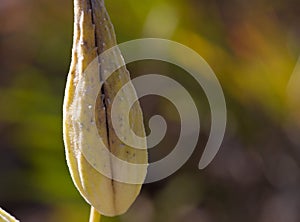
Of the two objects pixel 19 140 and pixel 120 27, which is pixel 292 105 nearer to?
pixel 120 27

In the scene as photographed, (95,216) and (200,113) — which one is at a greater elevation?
(200,113)

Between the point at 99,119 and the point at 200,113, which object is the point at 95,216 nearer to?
the point at 99,119

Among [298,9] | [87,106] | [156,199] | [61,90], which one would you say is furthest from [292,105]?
[87,106]

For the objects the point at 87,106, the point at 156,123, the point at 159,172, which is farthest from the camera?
the point at 156,123

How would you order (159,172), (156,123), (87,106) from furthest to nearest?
(156,123) < (159,172) < (87,106)

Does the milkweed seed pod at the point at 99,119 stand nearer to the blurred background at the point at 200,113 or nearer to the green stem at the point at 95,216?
the green stem at the point at 95,216

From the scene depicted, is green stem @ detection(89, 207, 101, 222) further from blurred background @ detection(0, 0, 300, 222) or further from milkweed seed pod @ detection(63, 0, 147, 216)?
blurred background @ detection(0, 0, 300, 222)

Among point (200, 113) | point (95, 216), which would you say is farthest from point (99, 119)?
point (200, 113)
